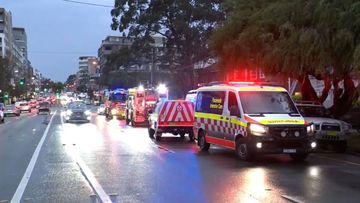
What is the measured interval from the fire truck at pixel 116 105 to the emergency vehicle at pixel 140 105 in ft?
37.8

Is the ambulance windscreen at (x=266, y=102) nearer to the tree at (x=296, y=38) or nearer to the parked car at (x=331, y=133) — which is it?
the tree at (x=296, y=38)

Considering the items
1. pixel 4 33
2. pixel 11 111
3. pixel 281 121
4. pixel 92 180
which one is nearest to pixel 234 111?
pixel 281 121

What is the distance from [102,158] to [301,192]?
24.3ft

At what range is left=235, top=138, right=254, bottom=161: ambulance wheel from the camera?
14.8m

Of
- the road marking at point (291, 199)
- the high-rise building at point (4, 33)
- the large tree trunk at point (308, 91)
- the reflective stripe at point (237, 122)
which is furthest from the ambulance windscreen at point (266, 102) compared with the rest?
the high-rise building at point (4, 33)

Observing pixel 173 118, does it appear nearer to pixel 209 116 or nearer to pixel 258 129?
pixel 209 116

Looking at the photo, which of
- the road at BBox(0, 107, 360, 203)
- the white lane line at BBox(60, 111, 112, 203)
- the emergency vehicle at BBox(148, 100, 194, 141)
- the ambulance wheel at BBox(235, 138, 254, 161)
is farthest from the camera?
the emergency vehicle at BBox(148, 100, 194, 141)

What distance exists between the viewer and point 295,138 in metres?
14.7

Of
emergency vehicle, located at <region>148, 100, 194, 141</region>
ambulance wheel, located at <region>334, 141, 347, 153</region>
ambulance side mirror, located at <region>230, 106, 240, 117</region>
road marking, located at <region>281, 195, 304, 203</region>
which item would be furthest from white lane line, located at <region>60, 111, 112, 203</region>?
ambulance wheel, located at <region>334, 141, 347, 153</region>

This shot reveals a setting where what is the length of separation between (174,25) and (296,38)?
126 feet

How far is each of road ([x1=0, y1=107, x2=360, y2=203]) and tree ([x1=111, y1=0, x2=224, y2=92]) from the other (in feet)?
125

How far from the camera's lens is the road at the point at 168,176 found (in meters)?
9.70

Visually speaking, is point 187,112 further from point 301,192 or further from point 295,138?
point 301,192

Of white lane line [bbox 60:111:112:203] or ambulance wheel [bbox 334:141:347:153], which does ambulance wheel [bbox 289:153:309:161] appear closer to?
ambulance wheel [bbox 334:141:347:153]
